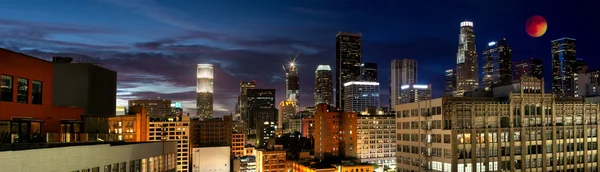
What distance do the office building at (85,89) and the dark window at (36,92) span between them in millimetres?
8245

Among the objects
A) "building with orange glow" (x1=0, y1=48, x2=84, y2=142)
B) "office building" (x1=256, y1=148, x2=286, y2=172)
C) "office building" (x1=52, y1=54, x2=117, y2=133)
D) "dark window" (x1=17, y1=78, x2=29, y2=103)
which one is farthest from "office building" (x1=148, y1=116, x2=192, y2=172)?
"dark window" (x1=17, y1=78, x2=29, y2=103)

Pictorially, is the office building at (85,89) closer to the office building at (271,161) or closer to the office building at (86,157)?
the office building at (86,157)

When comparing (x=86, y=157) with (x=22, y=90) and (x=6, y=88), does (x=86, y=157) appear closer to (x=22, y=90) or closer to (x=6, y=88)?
(x=6, y=88)

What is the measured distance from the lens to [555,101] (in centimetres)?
7831

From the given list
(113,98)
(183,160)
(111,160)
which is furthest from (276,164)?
(111,160)

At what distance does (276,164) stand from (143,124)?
8268 cm

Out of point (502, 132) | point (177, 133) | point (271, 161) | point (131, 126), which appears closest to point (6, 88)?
point (502, 132)

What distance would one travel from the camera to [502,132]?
71.8 m

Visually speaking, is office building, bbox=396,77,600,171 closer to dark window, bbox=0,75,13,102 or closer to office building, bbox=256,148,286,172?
dark window, bbox=0,75,13,102

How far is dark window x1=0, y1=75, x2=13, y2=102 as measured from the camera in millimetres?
30281

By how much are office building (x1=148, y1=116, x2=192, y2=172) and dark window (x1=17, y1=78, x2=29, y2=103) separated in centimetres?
15753

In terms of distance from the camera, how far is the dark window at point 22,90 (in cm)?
3234

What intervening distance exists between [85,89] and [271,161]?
152638 mm

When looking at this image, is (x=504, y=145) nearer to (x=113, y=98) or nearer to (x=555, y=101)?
(x=555, y=101)
